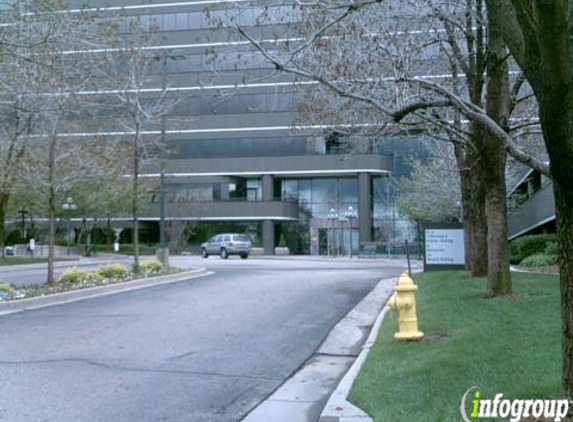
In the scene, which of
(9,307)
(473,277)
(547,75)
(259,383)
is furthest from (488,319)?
(9,307)

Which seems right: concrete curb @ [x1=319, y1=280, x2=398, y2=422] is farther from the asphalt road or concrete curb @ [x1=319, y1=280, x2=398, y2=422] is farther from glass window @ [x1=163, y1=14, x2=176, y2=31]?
Answer: glass window @ [x1=163, y1=14, x2=176, y2=31]

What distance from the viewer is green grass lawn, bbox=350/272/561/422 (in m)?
5.89

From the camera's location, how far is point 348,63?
494 inches

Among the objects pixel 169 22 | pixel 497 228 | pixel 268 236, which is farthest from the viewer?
pixel 268 236

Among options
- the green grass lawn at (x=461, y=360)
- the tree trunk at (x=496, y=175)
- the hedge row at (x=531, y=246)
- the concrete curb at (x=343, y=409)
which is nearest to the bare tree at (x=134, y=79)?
the tree trunk at (x=496, y=175)

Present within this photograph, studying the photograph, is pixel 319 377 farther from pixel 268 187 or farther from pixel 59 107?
pixel 268 187

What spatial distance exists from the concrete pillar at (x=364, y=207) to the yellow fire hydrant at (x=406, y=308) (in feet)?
160

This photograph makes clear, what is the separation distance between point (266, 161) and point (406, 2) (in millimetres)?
45734

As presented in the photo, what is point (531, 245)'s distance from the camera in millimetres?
27422

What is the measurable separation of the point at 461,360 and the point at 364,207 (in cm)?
5097

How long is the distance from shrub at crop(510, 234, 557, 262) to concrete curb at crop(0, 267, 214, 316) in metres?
13.9

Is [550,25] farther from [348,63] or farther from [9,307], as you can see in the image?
[9,307]

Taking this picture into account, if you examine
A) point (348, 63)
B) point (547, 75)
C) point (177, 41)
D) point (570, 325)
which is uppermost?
point (177, 41)

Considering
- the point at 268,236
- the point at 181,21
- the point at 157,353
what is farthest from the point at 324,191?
the point at 157,353
